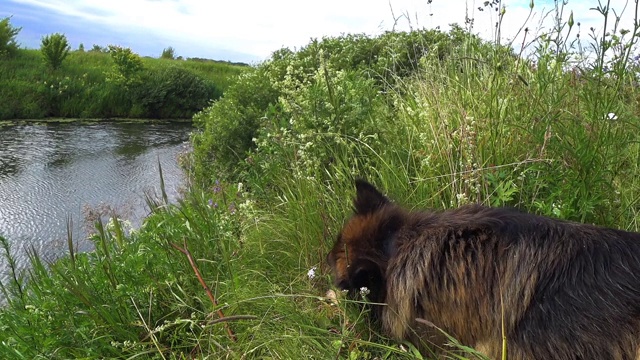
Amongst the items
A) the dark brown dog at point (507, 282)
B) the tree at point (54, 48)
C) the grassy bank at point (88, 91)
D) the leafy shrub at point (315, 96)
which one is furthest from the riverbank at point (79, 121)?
the dark brown dog at point (507, 282)

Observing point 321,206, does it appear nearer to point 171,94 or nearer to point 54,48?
point 171,94

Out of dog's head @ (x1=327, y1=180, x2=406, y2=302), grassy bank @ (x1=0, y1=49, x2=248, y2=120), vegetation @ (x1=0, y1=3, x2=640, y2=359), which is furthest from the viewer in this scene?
grassy bank @ (x1=0, y1=49, x2=248, y2=120)

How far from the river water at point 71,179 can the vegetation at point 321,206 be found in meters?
0.70

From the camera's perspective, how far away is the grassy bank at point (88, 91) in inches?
600

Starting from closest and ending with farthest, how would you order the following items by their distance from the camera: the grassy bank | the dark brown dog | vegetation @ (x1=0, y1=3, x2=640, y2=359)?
1. the dark brown dog
2. vegetation @ (x1=0, y1=3, x2=640, y2=359)
3. the grassy bank

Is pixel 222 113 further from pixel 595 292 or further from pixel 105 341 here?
pixel 595 292

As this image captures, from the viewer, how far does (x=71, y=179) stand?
26.4 ft

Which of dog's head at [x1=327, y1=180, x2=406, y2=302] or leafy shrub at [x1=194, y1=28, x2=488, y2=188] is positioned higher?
leafy shrub at [x1=194, y1=28, x2=488, y2=188]

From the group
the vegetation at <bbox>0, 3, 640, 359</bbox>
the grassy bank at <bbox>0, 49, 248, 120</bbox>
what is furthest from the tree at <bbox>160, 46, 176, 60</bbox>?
the vegetation at <bbox>0, 3, 640, 359</bbox>

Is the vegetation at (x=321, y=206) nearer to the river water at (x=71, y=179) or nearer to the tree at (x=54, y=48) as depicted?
the river water at (x=71, y=179)

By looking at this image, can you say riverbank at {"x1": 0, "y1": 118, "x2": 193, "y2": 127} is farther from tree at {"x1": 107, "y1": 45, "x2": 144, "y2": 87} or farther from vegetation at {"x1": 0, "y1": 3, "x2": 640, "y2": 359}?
vegetation at {"x1": 0, "y1": 3, "x2": 640, "y2": 359}

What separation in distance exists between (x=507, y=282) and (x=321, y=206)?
151 cm

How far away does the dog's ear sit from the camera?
2359 millimetres

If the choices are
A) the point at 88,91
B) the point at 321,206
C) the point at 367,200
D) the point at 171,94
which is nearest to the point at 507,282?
the point at 367,200
